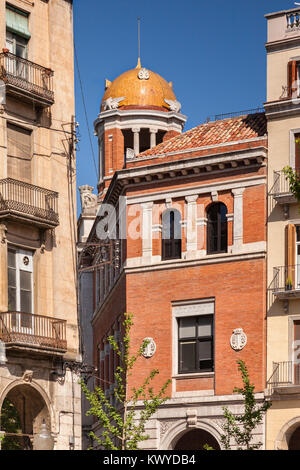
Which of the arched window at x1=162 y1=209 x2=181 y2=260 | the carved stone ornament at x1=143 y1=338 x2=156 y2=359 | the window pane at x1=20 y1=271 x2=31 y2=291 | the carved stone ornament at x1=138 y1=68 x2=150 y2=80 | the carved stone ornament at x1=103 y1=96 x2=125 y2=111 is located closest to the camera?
the window pane at x1=20 y1=271 x2=31 y2=291

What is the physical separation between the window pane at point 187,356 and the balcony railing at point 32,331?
15136mm

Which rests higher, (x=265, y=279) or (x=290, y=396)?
(x=265, y=279)

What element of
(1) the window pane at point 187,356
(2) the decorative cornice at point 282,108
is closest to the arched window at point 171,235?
(1) the window pane at point 187,356

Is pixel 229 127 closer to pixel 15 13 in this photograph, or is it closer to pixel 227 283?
pixel 227 283

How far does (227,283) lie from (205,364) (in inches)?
142

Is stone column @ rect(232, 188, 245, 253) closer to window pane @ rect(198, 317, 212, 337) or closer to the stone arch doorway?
window pane @ rect(198, 317, 212, 337)

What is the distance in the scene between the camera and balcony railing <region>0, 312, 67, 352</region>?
1917 inches

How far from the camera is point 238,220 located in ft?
212

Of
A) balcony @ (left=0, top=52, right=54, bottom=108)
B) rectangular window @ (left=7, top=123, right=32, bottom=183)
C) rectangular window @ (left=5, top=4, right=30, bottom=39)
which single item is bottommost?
rectangular window @ (left=7, top=123, right=32, bottom=183)

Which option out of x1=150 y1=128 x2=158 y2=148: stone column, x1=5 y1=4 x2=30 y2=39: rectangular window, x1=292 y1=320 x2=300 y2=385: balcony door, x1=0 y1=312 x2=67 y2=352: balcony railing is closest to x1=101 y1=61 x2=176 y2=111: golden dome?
x1=150 y1=128 x2=158 y2=148: stone column

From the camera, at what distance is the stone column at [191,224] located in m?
65.9

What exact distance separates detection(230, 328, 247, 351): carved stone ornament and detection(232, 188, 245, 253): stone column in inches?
138
